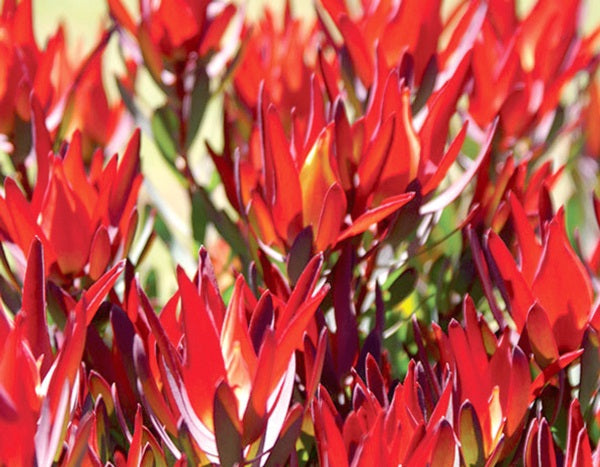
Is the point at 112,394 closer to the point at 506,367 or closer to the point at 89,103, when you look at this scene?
the point at 506,367

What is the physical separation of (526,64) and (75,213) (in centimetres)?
45

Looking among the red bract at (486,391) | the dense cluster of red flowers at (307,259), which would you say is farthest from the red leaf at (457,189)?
the red bract at (486,391)

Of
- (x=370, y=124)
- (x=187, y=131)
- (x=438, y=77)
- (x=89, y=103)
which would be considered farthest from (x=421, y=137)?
(x=89, y=103)

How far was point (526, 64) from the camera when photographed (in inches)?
33.5

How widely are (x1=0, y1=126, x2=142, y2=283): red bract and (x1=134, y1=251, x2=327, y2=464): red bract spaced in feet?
0.42

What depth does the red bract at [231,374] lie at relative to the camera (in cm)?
46

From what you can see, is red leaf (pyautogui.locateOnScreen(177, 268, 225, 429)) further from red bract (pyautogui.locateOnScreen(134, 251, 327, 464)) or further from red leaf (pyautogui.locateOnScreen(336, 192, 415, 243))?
red leaf (pyautogui.locateOnScreen(336, 192, 415, 243))

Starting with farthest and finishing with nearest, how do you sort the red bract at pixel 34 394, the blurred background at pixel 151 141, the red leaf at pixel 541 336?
the blurred background at pixel 151 141 → the red leaf at pixel 541 336 → the red bract at pixel 34 394

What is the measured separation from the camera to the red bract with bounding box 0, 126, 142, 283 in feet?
1.89

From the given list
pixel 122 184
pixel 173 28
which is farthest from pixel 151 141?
pixel 122 184

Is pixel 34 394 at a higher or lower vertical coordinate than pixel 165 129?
lower

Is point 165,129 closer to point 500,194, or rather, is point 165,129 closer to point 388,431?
point 500,194

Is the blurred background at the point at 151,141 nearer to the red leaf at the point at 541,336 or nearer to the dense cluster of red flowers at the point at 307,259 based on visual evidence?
the dense cluster of red flowers at the point at 307,259

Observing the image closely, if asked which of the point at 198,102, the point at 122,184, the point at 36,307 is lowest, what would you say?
the point at 36,307
